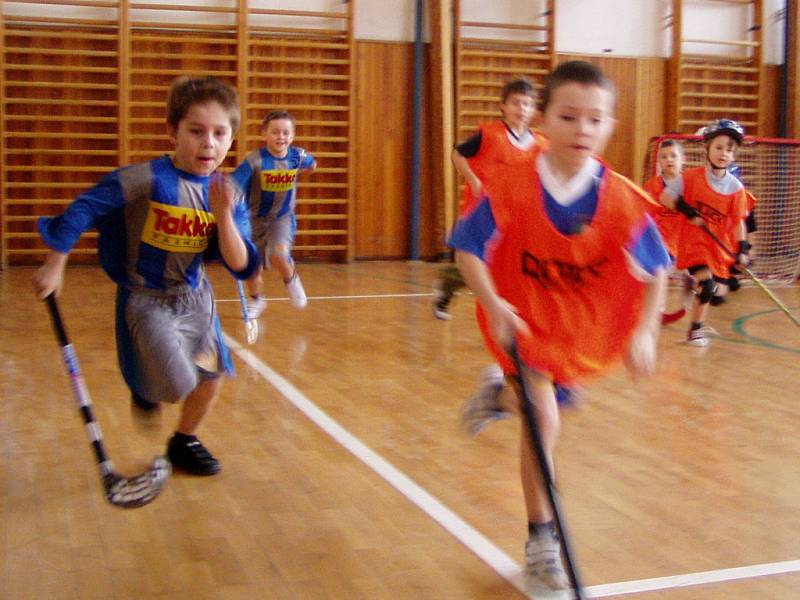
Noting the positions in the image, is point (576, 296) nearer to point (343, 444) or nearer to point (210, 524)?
point (210, 524)

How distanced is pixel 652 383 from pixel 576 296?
2541 mm

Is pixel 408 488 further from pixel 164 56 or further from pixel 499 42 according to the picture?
pixel 499 42

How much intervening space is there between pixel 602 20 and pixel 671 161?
5429mm

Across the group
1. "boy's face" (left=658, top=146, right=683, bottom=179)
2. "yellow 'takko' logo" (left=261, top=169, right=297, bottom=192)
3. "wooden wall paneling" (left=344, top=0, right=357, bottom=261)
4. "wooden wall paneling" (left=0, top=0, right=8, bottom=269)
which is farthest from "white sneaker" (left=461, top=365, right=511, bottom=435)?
"wooden wall paneling" (left=344, top=0, right=357, bottom=261)

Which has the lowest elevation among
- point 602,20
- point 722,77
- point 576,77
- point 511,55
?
point 576,77

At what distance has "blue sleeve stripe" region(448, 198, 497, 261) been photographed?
232 cm

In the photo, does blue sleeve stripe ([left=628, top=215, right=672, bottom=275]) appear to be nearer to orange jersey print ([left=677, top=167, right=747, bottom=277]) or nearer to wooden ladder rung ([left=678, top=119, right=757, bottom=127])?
orange jersey print ([left=677, top=167, right=747, bottom=277])

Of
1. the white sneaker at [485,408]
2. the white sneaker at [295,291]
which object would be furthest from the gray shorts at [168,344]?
the white sneaker at [295,291]

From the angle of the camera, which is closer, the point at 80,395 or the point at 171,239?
the point at 80,395

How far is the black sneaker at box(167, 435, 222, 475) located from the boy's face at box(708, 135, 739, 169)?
13.5 feet

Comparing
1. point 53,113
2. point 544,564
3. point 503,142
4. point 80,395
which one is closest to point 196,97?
point 80,395

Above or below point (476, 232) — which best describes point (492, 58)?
above

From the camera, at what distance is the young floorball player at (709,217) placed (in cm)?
602

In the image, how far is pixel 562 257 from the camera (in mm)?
2383
